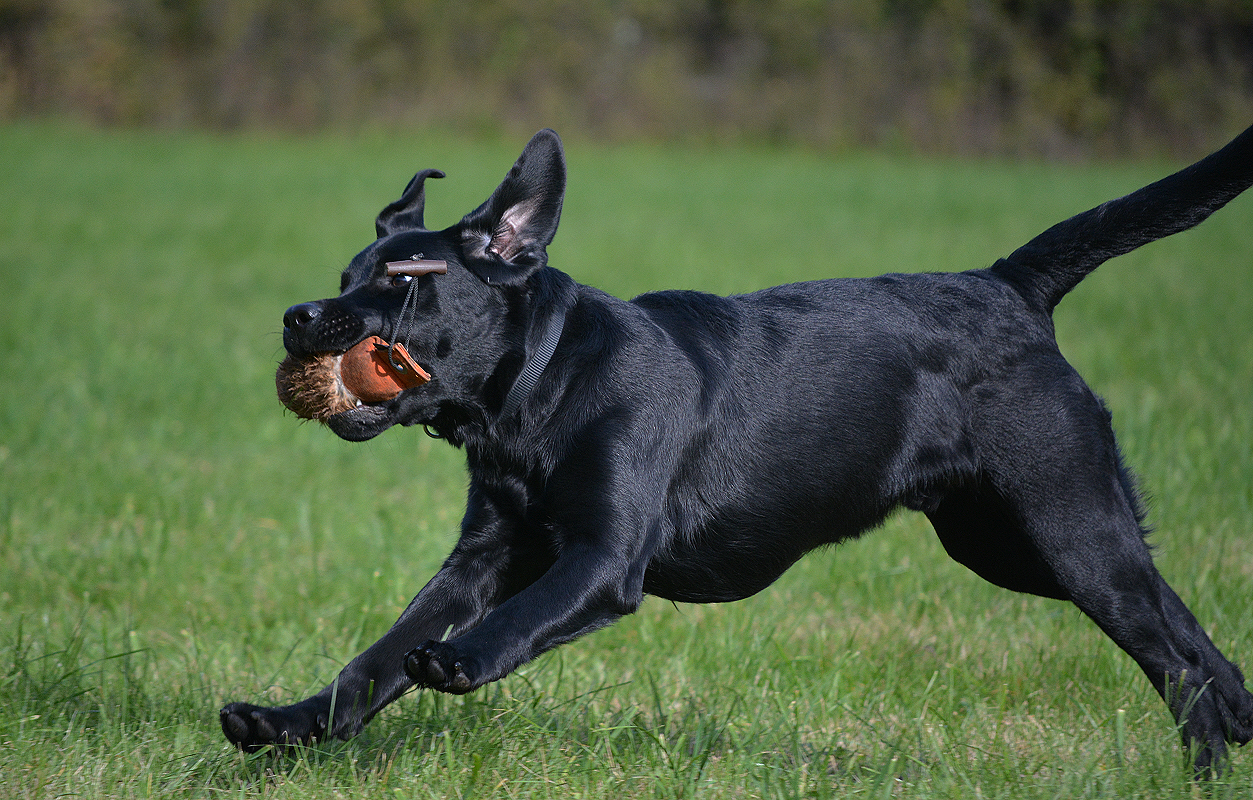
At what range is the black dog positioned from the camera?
271cm

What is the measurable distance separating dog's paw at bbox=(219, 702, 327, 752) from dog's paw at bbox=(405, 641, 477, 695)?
44 cm

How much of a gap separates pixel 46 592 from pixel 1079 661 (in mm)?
3556

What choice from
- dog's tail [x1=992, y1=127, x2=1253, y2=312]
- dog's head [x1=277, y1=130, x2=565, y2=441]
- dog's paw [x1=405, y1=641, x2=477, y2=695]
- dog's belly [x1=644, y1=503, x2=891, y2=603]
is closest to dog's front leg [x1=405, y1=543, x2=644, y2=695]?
dog's paw [x1=405, y1=641, x2=477, y2=695]

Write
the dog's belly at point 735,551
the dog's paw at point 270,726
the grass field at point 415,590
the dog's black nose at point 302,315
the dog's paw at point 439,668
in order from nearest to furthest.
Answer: the dog's paw at point 439,668, the dog's paw at point 270,726, the dog's black nose at point 302,315, the grass field at point 415,590, the dog's belly at point 735,551

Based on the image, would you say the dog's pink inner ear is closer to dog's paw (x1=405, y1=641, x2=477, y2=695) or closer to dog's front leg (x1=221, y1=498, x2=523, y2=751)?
dog's front leg (x1=221, y1=498, x2=523, y2=751)

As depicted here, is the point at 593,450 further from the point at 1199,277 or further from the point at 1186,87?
the point at 1186,87

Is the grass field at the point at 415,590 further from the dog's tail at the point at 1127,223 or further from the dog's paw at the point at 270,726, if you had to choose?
the dog's tail at the point at 1127,223

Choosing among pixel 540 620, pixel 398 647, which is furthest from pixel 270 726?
pixel 540 620

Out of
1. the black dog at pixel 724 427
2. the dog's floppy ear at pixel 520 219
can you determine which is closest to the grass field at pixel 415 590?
the black dog at pixel 724 427

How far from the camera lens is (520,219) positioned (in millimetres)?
2896

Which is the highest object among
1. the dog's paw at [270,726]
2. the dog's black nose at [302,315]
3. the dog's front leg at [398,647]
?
the dog's black nose at [302,315]

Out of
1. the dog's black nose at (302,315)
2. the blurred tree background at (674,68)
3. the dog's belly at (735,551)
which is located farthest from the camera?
the blurred tree background at (674,68)

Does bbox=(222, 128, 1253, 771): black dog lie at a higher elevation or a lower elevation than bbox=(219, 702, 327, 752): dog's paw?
higher

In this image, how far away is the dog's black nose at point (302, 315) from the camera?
2.65 metres
